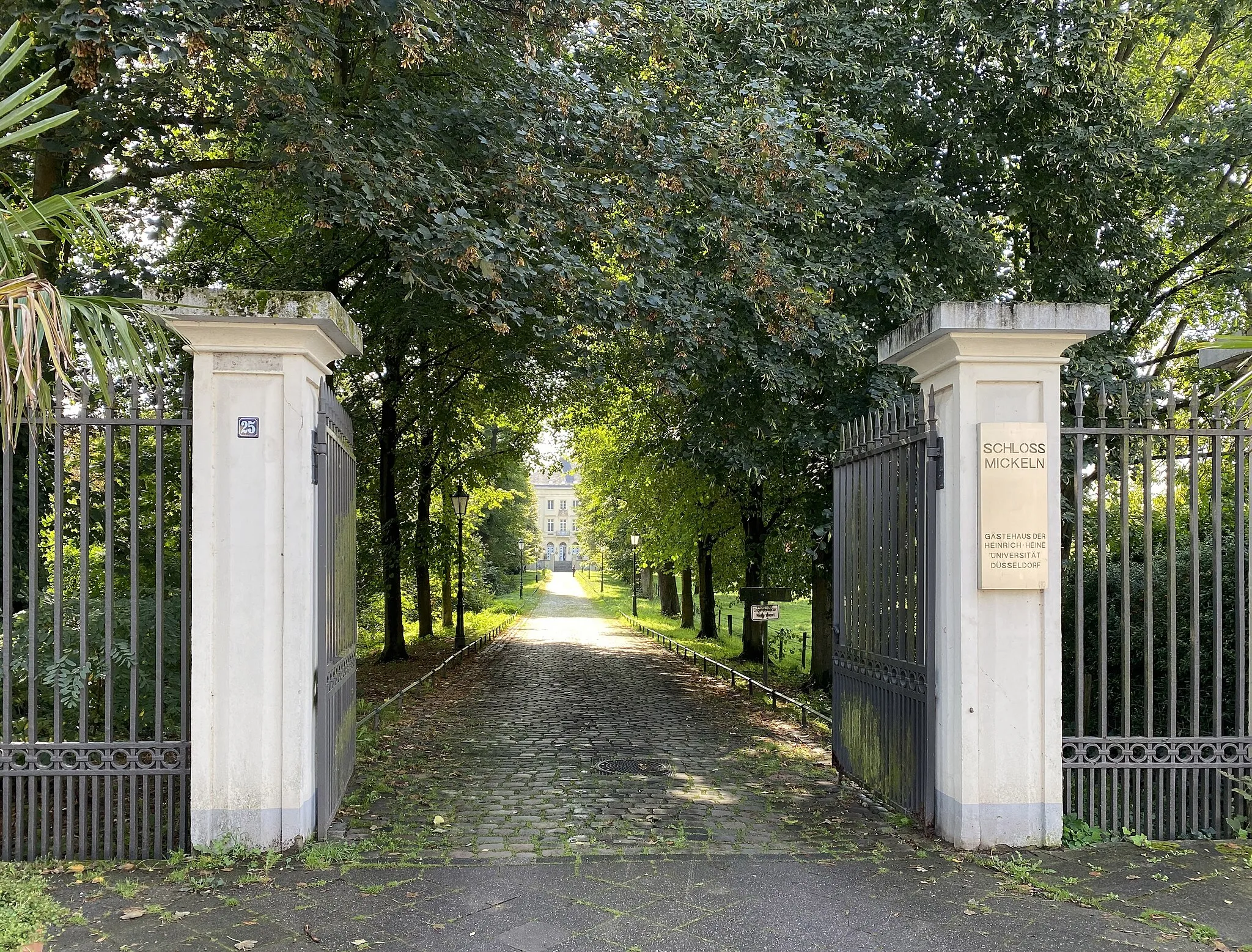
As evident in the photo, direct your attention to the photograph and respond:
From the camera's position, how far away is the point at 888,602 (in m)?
6.46

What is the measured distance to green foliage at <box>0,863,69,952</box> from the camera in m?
4.20

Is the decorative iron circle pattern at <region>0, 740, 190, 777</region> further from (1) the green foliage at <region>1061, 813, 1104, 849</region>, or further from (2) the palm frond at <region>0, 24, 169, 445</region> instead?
(1) the green foliage at <region>1061, 813, 1104, 849</region>

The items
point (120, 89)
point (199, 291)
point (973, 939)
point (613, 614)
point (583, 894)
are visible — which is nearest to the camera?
point (973, 939)

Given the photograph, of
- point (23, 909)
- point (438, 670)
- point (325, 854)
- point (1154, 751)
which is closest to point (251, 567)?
point (325, 854)

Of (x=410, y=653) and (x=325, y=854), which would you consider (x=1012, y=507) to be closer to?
(x=325, y=854)

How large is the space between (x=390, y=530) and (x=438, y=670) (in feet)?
12.3

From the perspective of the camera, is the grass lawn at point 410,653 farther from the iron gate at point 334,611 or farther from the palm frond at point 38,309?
the palm frond at point 38,309

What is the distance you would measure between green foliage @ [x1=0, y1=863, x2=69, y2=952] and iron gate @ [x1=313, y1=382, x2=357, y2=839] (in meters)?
1.49

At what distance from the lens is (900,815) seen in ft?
20.9

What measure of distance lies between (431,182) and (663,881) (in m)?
5.81

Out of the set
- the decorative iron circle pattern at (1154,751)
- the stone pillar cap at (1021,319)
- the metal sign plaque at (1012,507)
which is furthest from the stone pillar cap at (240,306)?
the decorative iron circle pattern at (1154,751)

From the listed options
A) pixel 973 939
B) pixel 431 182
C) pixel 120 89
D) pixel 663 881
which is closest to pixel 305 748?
pixel 663 881

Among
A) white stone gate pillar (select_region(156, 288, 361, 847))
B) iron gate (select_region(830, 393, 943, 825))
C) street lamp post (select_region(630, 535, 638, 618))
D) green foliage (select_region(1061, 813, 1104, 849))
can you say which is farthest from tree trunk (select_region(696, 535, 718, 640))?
white stone gate pillar (select_region(156, 288, 361, 847))

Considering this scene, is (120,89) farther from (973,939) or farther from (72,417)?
(973,939)
